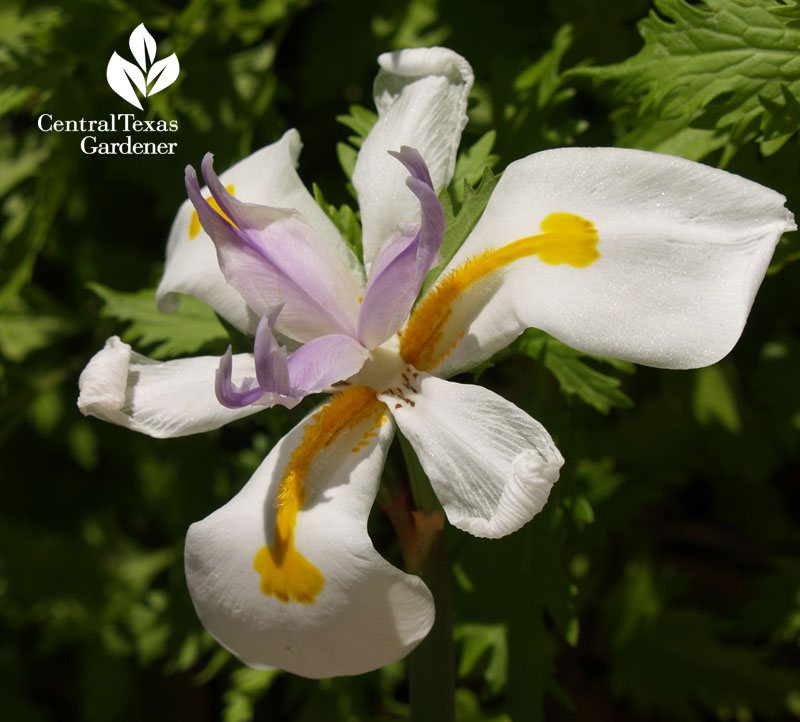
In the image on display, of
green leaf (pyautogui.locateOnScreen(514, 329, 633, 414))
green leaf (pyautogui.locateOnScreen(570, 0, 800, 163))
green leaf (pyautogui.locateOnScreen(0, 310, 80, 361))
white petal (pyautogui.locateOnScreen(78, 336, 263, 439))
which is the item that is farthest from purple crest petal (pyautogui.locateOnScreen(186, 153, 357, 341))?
green leaf (pyautogui.locateOnScreen(0, 310, 80, 361))

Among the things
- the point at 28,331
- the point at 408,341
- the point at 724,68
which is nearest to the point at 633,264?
the point at 408,341

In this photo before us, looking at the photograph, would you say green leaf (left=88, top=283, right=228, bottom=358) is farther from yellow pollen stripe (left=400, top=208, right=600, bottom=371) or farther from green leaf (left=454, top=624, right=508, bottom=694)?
green leaf (left=454, top=624, right=508, bottom=694)

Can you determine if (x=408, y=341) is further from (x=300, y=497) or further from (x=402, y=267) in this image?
(x=300, y=497)

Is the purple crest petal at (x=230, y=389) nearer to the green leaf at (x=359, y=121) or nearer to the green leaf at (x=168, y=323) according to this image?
the green leaf at (x=168, y=323)

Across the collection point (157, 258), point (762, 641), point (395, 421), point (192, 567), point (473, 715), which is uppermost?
point (395, 421)

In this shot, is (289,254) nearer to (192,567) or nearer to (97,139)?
(192,567)

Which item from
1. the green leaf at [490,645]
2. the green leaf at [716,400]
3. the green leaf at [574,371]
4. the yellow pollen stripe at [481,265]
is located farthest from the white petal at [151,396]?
the green leaf at [716,400]

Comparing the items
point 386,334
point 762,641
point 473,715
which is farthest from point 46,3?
point 762,641
